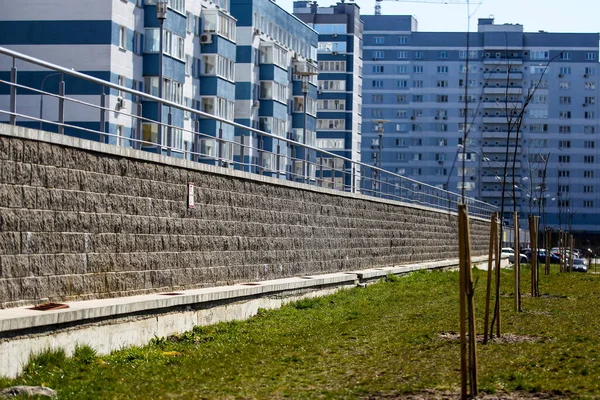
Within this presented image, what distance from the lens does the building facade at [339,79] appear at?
107 metres

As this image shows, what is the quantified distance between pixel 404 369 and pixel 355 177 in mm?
19487

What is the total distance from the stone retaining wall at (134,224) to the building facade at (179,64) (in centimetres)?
63

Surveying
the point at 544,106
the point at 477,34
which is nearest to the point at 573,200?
the point at 544,106

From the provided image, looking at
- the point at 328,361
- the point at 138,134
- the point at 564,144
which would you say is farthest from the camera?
the point at 564,144

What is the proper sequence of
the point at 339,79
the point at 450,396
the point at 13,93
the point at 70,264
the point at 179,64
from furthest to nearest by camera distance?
the point at 339,79, the point at 179,64, the point at 70,264, the point at 13,93, the point at 450,396

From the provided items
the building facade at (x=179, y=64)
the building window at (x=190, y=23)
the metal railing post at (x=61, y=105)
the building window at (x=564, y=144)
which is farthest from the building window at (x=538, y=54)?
the metal railing post at (x=61, y=105)

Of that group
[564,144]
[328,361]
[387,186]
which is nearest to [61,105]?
[328,361]

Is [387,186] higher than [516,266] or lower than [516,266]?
higher

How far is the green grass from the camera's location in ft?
32.1

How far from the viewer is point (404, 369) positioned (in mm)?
10984

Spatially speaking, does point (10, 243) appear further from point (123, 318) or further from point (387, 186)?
point (387, 186)

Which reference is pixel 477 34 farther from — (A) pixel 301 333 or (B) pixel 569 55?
(A) pixel 301 333

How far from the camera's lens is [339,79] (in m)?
108

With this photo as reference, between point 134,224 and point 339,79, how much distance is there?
9386 centimetres
